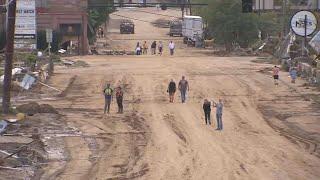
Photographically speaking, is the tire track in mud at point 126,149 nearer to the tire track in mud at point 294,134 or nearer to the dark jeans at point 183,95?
the dark jeans at point 183,95

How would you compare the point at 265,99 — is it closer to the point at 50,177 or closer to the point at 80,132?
the point at 80,132

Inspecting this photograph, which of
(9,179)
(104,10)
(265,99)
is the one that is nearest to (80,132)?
(9,179)

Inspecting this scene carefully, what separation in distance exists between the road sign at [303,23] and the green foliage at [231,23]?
2623cm

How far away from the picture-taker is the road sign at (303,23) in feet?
166

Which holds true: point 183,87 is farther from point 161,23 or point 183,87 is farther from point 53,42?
point 161,23

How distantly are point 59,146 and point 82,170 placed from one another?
184 inches

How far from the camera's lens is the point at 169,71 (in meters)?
56.1

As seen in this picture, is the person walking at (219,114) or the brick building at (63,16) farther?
the brick building at (63,16)

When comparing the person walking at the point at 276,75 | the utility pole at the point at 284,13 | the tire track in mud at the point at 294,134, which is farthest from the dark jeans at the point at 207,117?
the utility pole at the point at 284,13

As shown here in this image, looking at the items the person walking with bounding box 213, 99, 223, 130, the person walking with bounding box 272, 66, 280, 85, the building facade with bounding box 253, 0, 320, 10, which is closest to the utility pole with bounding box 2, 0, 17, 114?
the person walking with bounding box 213, 99, 223, 130

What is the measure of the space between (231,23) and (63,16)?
55.4 feet

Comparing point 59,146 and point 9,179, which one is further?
point 59,146

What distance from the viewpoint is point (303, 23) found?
5094cm

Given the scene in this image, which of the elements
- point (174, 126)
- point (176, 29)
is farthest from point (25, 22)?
point (176, 29)
